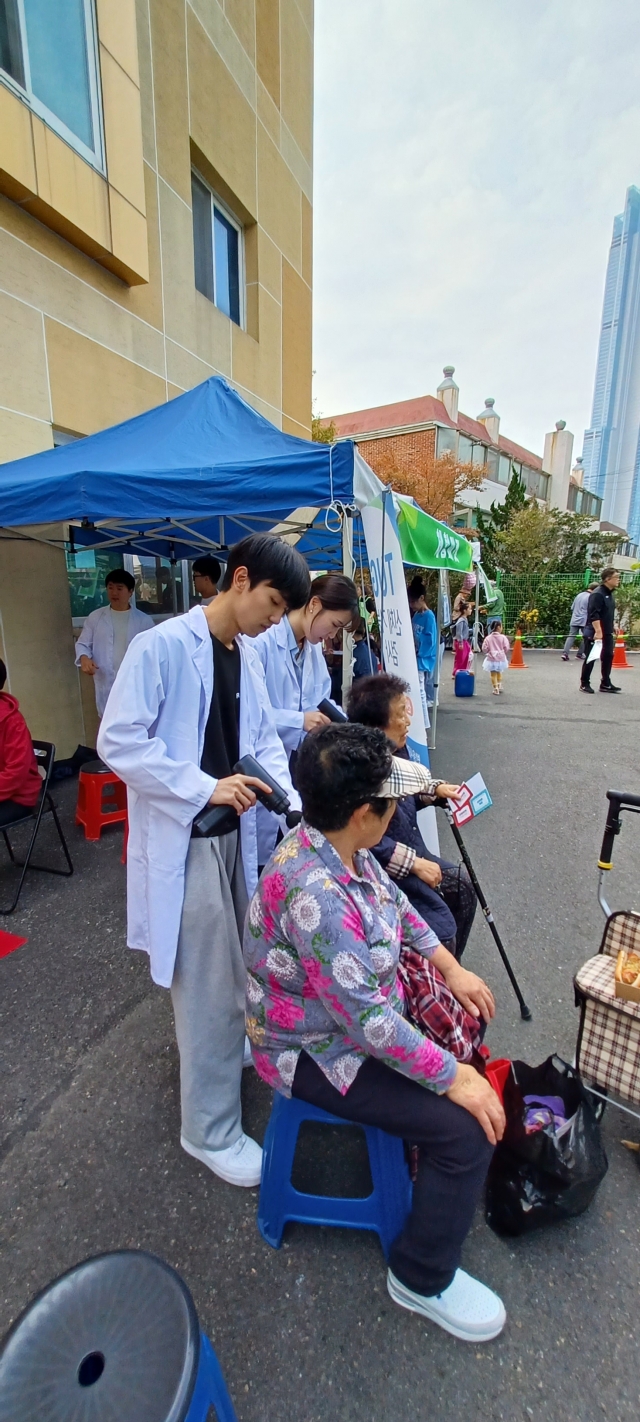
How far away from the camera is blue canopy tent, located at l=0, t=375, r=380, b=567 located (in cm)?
299

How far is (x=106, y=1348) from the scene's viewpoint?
3.05ft

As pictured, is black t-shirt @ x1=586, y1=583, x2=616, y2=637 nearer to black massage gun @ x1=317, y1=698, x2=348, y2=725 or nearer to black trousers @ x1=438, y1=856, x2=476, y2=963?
black massage gun @ x1=317, y1=698, x2=348, y2=725

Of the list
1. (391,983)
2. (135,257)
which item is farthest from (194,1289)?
(135,257)

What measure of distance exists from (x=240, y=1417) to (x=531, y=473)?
39.7 metres

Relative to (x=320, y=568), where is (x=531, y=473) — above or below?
above

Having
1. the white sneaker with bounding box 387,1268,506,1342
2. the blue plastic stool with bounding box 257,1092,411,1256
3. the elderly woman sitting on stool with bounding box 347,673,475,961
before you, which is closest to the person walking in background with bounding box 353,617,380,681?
the elderly woman sitting on stool with bounding box 347,673,475,961

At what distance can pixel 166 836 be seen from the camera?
162 cm

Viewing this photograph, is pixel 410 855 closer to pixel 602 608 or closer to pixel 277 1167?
pixel 277 1167

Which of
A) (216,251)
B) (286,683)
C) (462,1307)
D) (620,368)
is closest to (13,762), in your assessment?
(286,683)

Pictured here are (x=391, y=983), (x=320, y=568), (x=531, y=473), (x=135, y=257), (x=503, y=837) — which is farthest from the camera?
(x=531, y=473)

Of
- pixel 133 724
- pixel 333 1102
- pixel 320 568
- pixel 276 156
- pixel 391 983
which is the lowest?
pixel 333 1102

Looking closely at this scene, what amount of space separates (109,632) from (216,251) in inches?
215

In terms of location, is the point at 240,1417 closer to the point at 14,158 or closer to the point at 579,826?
the point at 579,826

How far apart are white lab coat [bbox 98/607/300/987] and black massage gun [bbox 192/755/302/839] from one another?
34mm
